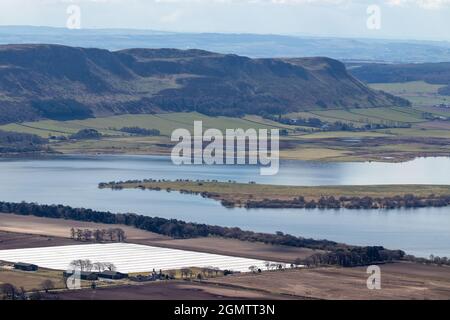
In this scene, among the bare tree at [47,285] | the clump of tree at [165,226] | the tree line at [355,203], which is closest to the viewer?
the bare tree at [47,285]

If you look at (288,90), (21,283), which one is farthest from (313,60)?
(21,283)

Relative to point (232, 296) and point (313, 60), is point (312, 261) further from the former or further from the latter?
point (313, 60)

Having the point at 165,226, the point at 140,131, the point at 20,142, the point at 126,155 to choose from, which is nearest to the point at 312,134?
the point at 140,131

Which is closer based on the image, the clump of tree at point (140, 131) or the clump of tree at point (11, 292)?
the clump of tree at point (11, 292)

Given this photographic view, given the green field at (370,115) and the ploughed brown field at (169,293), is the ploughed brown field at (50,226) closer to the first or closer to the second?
the ploughed brown field at (169,293)

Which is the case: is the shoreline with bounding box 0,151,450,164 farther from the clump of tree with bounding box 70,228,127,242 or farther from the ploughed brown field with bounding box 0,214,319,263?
the clump of tree with bounding box 70,228,127,242

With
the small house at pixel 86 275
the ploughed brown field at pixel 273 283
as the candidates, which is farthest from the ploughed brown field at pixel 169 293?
the small house at pixel 86 275
